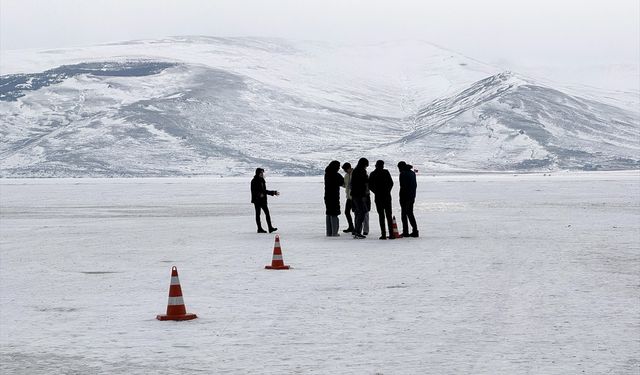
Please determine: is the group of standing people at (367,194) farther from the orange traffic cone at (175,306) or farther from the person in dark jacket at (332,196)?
the orange traffic cone at (175,306)

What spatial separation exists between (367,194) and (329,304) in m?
11.7

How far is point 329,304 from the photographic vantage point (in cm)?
1268

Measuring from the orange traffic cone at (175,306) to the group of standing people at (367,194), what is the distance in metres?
11.6

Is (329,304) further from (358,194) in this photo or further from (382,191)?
(358,194)

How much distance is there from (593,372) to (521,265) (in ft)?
28.7

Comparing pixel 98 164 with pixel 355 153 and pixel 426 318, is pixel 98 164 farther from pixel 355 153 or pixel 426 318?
pixel 426 318

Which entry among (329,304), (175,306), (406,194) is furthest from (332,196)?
(175,306)

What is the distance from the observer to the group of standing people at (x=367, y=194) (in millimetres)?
23328

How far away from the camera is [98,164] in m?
178

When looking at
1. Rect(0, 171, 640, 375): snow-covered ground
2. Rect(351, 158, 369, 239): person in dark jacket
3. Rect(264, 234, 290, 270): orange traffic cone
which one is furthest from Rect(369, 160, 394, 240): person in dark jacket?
Rect(264, 234, 290, 270): orange traffic cone

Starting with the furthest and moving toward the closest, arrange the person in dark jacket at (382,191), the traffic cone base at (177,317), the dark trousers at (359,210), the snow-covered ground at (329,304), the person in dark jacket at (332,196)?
the person in dark jacket at (332,196), the dark trousers at (359,210), the person in dark jacket at (382,191), the traffic cone base at (177,317), the snow-covered ground at (329,304)

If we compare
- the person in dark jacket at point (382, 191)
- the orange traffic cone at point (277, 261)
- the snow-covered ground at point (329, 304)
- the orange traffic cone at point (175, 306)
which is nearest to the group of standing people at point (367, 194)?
the person in dark jacket at point (382, 191)

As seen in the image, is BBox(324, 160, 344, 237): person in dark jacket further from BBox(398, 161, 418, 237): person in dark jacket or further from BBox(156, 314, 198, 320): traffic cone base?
BBox(156, 314, 198, 320): traffic cone base

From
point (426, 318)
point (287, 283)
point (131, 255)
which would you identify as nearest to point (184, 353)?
point (426, 318)
